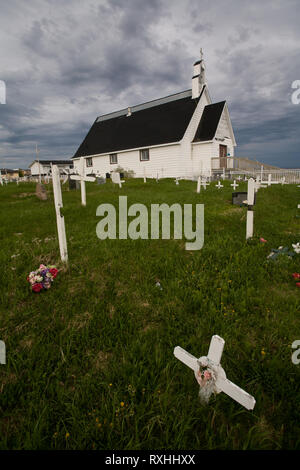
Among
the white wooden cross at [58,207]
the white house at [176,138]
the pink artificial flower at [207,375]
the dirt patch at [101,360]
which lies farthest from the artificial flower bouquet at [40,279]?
the white house at [176,138]

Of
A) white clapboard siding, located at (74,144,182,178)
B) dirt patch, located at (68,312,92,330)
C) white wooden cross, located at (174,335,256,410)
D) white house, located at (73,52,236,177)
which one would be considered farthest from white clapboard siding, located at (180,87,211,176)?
white wooden cross, located at (174,335,256,410)

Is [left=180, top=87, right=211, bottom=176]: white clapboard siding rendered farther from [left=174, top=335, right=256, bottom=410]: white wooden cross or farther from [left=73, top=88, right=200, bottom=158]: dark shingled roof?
[left=174, top=335, right=256, bottom=410]: white wooden cross

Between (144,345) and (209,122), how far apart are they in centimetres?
2623

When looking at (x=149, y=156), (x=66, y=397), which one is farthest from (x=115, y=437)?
(x=149, y=156)

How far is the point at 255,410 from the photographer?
1949 mm

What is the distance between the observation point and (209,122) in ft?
80.6

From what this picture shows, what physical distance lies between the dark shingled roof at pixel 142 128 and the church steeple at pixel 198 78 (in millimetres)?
890

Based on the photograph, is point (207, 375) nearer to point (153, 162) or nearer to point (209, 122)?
point (153, 162)

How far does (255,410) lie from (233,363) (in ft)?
1.56

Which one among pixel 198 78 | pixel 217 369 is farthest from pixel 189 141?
pixel 217 369

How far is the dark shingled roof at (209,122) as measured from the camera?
23.8 meters

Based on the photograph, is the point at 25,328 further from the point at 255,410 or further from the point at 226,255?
the point at 226,255
